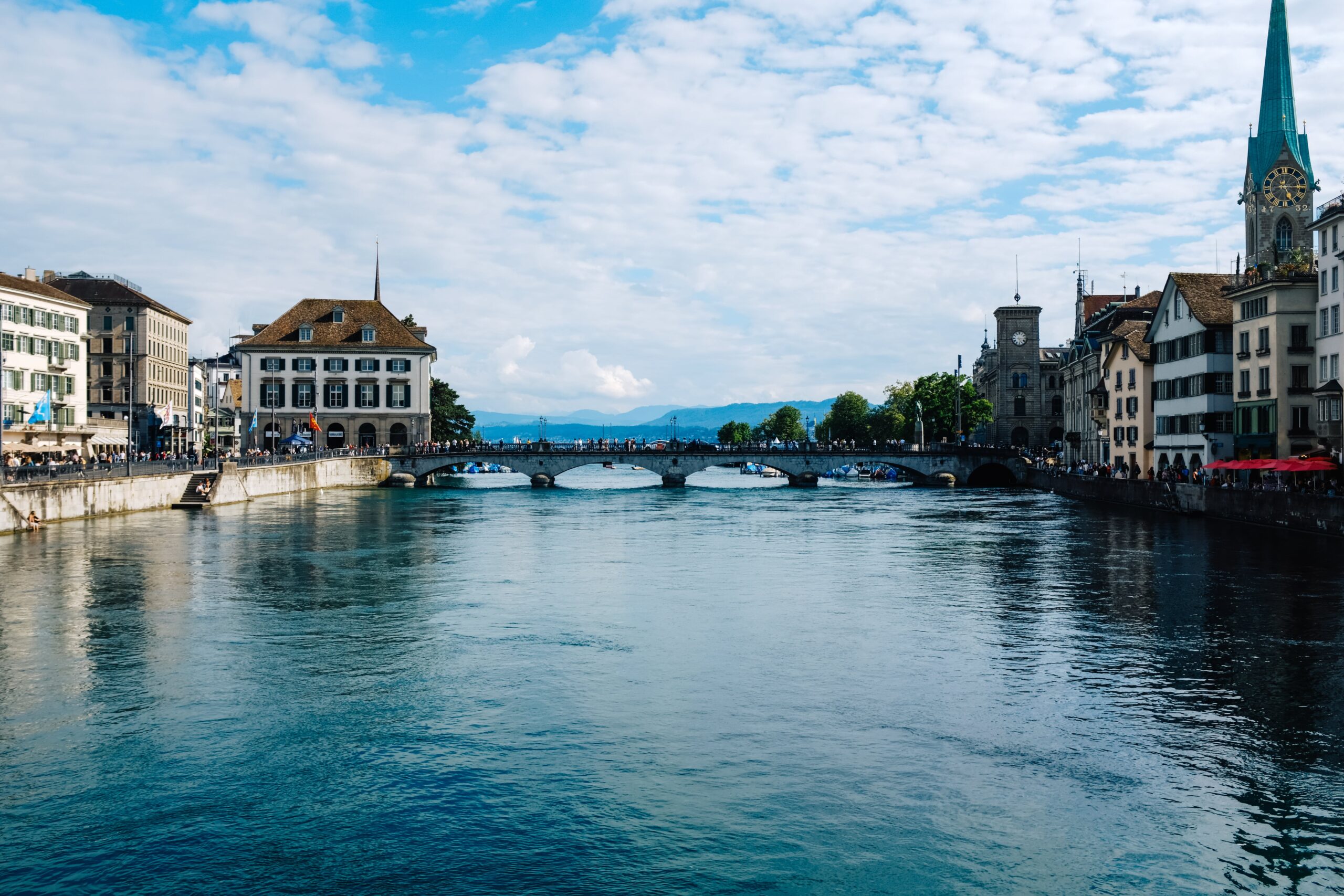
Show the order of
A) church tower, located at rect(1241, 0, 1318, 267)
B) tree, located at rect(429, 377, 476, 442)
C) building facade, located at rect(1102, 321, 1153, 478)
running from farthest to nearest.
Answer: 1. tree, located at rect(429, 377, 476, 442)
2. church tower, located at rect(1241, 0, 1318, 267)
3. building facade, located at rect(1102, 321, 1153, 478)

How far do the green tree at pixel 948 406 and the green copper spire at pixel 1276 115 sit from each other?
3974cm

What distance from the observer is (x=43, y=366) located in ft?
264

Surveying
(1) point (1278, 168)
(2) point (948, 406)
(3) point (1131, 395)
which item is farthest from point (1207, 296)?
(2) point (948, 406)

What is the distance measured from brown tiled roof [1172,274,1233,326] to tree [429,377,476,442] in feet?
259

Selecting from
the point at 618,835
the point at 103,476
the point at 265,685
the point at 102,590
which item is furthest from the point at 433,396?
the point at 618,835

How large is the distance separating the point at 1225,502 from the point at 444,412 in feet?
306

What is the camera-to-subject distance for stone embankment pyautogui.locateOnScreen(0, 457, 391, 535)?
50469 mm

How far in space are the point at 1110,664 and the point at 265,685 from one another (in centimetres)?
1643

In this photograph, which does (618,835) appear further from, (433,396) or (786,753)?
(433,396)

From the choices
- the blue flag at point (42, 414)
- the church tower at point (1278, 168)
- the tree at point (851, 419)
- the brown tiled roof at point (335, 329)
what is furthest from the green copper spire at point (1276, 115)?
the blue flag at point (42, 414)

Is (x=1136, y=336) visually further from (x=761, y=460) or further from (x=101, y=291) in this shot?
(x=101, y=291)

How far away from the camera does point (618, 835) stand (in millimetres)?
14336

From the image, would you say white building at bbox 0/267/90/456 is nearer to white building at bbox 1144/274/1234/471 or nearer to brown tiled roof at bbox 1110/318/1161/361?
white building at bbox 1144/274/1234/471

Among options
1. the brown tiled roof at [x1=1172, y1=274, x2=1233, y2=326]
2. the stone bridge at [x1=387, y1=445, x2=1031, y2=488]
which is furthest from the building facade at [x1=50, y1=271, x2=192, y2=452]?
the brown tiled roof at [x1=1172, y1=274, x2=1233, y2=326]
